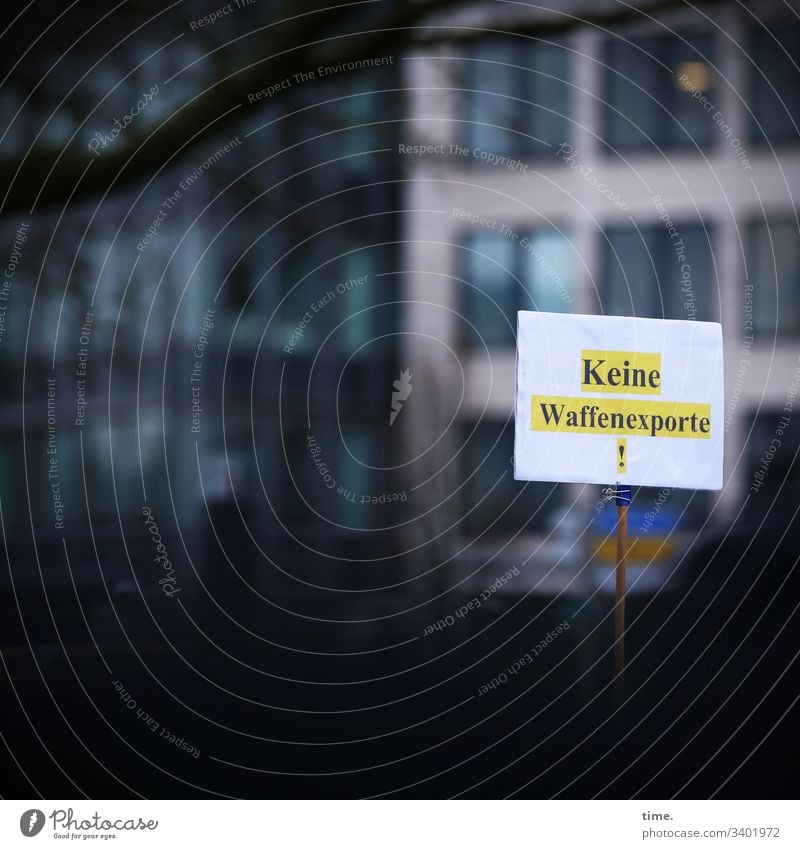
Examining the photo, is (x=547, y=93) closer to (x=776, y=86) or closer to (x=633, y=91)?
(x=633, y=91)

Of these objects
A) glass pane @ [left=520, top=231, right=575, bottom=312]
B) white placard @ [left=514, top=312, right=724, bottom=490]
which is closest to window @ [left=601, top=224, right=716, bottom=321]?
glass pane @ [left=520, top=231, right=575, bottom=312]

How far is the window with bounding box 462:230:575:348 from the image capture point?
4035mm

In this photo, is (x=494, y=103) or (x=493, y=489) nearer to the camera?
(x=494, y=103)

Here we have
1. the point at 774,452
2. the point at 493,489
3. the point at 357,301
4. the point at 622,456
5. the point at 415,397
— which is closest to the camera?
the point at 622,456

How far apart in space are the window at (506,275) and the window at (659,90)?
511mm

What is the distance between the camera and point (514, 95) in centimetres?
416

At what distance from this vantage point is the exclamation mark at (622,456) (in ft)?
9.57

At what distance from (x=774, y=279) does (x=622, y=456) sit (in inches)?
61.9

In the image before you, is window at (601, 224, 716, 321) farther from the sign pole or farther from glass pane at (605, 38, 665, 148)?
the sign pole

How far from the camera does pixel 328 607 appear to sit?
14.8 ft

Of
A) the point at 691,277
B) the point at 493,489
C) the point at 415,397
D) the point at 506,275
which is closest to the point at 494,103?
the point at 506,275

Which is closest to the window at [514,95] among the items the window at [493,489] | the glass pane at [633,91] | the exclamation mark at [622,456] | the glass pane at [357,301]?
the glass pane at [633,91]

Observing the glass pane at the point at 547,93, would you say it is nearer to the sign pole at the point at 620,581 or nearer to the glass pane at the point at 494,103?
the glass pane at the point at 494,103

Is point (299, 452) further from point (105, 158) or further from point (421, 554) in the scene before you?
point (105, 158)
